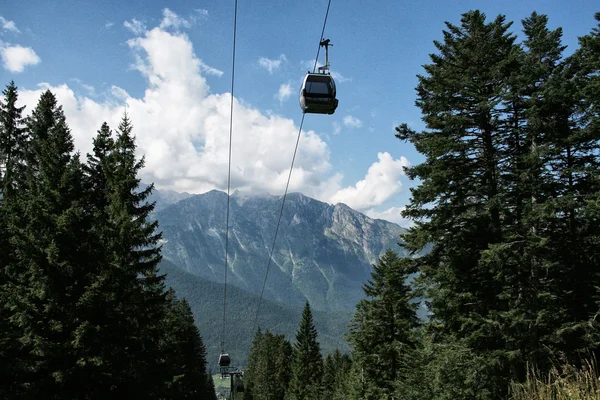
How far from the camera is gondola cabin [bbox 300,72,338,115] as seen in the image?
13531 mm

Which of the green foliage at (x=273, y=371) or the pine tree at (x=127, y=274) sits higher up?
the pine tree at (x=127, y=274)

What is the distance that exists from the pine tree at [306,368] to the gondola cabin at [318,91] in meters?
54.0

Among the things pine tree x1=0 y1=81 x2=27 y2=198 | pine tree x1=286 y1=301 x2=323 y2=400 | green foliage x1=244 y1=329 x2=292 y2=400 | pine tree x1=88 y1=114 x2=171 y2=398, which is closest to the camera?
pine tree x1=88 y1=114 x2=171 y2=398

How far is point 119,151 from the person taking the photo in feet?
69.8

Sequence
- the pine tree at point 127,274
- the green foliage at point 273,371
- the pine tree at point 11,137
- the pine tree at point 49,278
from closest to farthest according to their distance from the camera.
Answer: the pine tree at point 49,278 → the pine tree at point 127,274 → the pine tree at point 11,137 → the green foliage at point 273,371

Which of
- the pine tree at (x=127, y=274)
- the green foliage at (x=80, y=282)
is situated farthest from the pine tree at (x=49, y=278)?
the pine tree at (x=127, y=274)

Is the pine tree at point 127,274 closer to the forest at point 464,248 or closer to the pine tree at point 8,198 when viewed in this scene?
the forest at point 464,248

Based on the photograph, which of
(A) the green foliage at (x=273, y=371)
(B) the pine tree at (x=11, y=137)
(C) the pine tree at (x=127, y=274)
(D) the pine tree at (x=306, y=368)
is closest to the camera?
(C) the pine tree at (x=127, y=274)

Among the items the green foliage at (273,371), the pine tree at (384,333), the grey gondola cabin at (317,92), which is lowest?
the green foliage at (273,371)

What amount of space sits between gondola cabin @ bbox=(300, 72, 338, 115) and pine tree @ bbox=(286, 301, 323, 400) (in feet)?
177

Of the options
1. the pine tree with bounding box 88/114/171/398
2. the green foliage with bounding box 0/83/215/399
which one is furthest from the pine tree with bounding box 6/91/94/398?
the pine tree with bounding box 88/114/171/398

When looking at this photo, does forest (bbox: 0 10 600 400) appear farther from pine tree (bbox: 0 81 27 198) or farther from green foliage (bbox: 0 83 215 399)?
pine tree (bbox: 0 81 27 198)

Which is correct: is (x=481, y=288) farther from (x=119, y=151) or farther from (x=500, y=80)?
(x=119, y=151)

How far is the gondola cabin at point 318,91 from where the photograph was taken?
13.5 m
